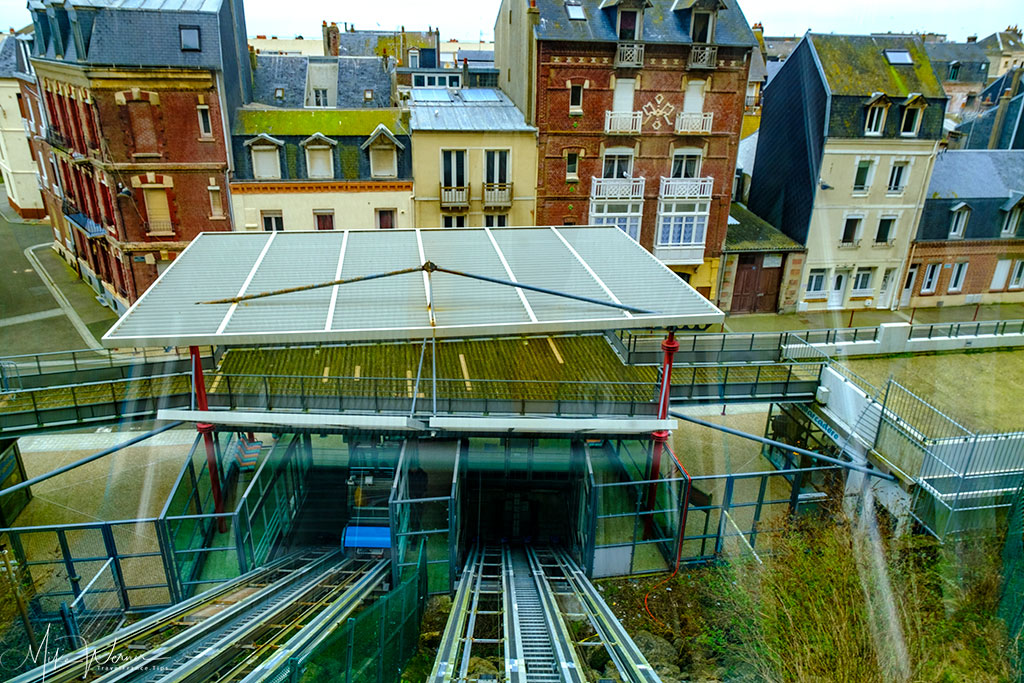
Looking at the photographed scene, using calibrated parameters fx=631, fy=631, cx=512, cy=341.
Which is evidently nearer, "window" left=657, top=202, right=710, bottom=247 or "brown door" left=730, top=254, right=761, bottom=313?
"window" left=657, top=202, right=710, bottom=247

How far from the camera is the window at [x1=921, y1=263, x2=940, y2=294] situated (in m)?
27.5

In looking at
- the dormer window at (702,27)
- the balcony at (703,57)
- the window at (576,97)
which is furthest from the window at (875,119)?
the window at (576,97)

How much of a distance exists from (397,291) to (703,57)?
16.9m

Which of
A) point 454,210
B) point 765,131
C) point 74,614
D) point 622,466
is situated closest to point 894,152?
point 765,131

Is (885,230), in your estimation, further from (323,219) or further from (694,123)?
(323,219)

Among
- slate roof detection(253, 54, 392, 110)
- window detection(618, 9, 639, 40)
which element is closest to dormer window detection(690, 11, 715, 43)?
window detection(618, 9, 639, 40)

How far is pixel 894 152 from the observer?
2544cm

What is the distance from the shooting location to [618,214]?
24828 millimetres

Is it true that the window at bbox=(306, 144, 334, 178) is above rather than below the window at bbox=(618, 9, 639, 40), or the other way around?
below

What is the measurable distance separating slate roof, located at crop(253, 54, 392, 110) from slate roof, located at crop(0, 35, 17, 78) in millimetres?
15075

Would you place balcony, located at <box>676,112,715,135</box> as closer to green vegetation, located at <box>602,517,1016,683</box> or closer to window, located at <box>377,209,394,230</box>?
window, located at <box>377,209,394,230</box>

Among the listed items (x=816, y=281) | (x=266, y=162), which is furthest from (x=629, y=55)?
(x=266, y=162)

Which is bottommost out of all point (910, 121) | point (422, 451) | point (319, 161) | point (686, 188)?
point (422, 451)

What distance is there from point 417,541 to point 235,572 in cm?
351
